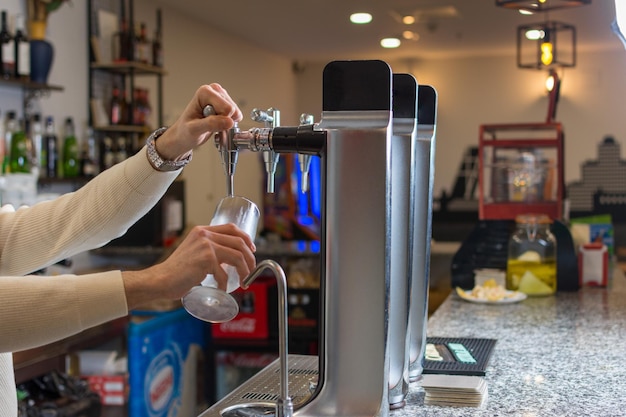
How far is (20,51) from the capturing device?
4109 mm

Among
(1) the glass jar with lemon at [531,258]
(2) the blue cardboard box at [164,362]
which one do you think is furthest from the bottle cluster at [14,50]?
(1) the glass jar with lemon at [531,258]

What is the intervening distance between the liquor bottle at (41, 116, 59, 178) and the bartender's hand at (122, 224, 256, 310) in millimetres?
3727

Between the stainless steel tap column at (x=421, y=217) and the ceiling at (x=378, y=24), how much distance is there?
528cm

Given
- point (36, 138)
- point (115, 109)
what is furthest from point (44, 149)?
point (115, 109)

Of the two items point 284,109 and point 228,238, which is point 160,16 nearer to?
point 284,109

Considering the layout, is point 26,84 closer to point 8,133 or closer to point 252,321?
point 8,133

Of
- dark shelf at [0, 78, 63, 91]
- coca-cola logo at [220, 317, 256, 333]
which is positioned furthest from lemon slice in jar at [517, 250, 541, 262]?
dark shelf at [0, 78, 63, 91]

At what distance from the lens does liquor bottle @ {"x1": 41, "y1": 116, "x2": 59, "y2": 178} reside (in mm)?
4512

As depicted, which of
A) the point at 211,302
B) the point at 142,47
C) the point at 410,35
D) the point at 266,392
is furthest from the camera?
the point at 410,35

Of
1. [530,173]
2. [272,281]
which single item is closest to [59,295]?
[530,173]

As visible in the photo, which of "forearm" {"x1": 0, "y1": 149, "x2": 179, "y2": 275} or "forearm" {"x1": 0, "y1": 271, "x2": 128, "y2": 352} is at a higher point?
"forearm" {"x1": 0, "y1": 149, "x2": 179, "y2": 275}

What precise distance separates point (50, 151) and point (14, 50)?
0.66 metres

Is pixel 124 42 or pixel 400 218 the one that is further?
pixel 124 42

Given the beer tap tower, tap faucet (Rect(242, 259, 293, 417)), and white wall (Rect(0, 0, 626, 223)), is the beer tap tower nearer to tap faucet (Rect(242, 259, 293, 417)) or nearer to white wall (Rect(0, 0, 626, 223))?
tap faucet (Rect(242, 259, 293, 417))
